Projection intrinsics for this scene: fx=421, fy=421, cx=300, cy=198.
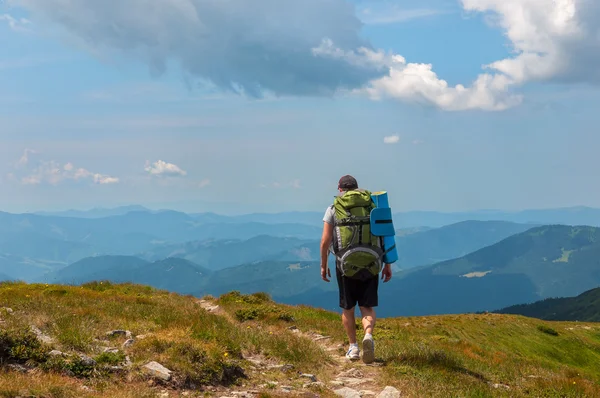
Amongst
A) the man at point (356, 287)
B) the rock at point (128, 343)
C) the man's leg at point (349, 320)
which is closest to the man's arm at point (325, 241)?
the man at point (356, 287)

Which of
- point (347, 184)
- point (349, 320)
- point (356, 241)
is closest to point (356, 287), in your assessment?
point (349, 320)

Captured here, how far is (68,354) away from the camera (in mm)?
7387

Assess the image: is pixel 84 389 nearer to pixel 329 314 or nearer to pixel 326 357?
pixel 326 357

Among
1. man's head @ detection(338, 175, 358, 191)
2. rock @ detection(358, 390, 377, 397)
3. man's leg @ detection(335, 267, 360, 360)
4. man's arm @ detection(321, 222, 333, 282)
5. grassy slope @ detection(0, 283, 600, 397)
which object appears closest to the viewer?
grassy slope @ detection(0, 283, 600, 397)

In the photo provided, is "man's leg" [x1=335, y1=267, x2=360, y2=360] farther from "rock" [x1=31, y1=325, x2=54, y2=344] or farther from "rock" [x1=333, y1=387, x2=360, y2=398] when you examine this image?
"rock" [x1=31, y1=325, x2=54, y2=344]

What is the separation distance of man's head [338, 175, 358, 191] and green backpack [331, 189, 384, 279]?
397 millimetres

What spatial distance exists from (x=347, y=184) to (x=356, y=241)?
4.52ft

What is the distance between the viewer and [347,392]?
306 inches

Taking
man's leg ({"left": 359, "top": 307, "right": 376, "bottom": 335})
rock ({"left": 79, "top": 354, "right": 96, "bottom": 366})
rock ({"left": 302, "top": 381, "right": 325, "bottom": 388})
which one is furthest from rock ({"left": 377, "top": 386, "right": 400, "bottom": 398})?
rock ({"left": 79, "top": 354, "right": 96, "bottom": 366})

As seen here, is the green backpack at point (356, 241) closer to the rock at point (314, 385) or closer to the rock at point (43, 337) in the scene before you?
the rock at point (314, 385)

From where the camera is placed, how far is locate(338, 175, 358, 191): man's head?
382 inches

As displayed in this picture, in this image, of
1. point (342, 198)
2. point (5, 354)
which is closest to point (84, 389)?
point (5, 354)

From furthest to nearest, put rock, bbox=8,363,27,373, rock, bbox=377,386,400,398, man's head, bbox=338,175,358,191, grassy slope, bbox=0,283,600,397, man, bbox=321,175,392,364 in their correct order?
man's head, bbox=338,175,358,191 < man, bbox=321,175,392,364 < rock, bbox=377,386,400,398 < grassy slope, bbox=0,283,600,397 < rock, bbox=8,363,27,373

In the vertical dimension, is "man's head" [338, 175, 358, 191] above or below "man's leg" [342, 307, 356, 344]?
above
